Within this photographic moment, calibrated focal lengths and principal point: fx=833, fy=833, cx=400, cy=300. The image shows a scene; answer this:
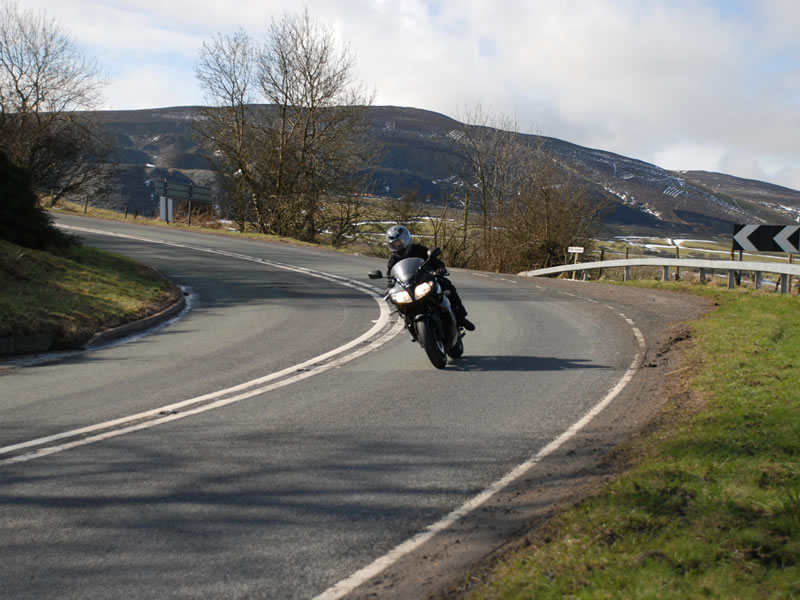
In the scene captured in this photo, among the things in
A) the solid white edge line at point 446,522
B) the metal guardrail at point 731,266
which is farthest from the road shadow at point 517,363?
the metal guardrail at point 731,266

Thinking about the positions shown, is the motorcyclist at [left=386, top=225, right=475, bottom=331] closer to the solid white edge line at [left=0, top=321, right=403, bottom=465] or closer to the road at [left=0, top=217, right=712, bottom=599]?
the road at [left=0, top=217, right=712, bottom=599]

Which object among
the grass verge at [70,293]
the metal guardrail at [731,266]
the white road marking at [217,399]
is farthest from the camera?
the metal guardrail at [731,266]

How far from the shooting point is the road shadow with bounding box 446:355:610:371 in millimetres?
10250

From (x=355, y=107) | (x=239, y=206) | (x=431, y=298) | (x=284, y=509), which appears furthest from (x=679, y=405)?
(x=239, y=206)

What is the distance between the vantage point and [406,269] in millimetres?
10289

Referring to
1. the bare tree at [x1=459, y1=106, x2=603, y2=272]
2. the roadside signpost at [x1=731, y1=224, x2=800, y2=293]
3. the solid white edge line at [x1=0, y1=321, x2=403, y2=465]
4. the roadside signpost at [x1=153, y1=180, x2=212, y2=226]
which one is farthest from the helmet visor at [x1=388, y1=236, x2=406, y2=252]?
the roadside signpost at [x1=153, y1=180, x2=212, y2=226]

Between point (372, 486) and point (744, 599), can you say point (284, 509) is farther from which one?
point (744, 599)

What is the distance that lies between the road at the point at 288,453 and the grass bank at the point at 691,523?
41cm

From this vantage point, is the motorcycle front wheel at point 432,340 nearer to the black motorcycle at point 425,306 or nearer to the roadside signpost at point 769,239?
the black motorcycle at point 425,306

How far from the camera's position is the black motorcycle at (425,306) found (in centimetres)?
1001

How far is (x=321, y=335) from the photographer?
1297 cm

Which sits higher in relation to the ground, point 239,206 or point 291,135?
point 291,135

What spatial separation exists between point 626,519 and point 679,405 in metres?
3.69

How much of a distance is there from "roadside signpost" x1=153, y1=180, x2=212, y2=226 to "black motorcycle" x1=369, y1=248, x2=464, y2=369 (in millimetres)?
37191
